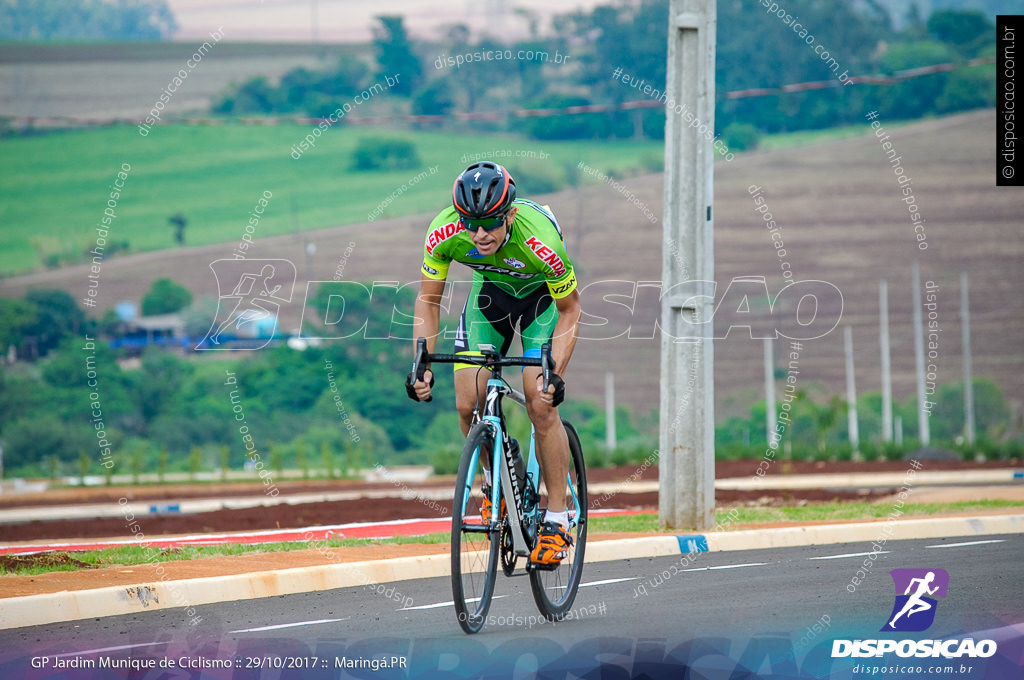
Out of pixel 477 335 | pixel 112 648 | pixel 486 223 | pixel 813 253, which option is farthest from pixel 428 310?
pixel 813 253

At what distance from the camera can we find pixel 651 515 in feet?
47.3

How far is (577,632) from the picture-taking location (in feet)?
22.4

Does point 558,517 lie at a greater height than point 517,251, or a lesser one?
lesser

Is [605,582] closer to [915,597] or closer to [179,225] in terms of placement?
[915,597]

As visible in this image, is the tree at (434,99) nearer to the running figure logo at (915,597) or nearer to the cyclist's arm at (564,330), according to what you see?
the running figure logo at (915,597)

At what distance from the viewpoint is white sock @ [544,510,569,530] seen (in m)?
7.28

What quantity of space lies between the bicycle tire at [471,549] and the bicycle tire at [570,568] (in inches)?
20.5

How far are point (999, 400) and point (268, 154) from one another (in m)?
66.0

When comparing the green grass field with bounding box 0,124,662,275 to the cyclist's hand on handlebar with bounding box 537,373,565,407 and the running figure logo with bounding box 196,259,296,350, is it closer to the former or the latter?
the running figure logo with bounding box 196,259,296,350

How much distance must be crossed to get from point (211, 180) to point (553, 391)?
323 feet

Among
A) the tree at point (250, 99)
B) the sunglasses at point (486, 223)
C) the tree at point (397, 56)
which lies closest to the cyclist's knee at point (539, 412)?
the sunglasses at point (486, 223)

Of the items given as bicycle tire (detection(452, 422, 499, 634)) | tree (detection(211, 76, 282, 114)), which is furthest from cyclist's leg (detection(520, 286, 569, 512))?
tree (detection(211, 76, 282, 114))

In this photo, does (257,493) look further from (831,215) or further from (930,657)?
(831,215)

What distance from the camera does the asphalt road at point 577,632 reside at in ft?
19.2
